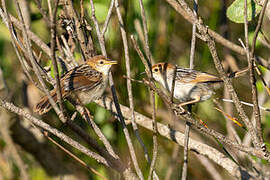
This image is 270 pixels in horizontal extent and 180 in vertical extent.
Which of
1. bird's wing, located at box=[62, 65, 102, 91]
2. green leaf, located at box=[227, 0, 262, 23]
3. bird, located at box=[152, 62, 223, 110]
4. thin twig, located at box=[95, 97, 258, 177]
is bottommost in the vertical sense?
thin twig, located at box=[95, 97, 258, 177]

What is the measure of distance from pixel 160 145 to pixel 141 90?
1178mm

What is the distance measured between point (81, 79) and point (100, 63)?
1.02ft

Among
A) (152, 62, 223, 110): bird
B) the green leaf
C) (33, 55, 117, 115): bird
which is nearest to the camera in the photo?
the green leaf

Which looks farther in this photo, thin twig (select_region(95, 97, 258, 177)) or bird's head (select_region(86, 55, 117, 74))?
bird's head (select_region(86, 55, 117, 74))

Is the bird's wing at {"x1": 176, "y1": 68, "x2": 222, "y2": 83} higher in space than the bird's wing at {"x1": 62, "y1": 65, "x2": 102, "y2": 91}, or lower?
lower

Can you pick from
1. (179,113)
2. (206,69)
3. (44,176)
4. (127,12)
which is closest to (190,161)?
(206,69)

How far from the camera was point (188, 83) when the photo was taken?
5.07 meters

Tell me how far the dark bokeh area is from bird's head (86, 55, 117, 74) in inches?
11.0

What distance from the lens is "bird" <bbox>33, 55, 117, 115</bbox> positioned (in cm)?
443

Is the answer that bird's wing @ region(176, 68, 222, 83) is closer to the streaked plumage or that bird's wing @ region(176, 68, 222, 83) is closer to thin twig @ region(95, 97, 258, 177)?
the streaked plumage

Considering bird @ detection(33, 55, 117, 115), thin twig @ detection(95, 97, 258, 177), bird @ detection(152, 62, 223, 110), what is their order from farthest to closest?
bird @ detection(152, 62, 223, 110) → bird @ detection(33, 55, 117, 115) → thin twig @ detection(95, 97, 258, 177)

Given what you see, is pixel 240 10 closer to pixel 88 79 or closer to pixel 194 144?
pixel 194 144

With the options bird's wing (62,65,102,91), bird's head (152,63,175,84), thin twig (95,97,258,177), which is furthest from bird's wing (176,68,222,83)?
bird's wing (62,65,102,91)

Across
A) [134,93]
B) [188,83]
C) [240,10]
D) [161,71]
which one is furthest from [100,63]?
[240,10]
